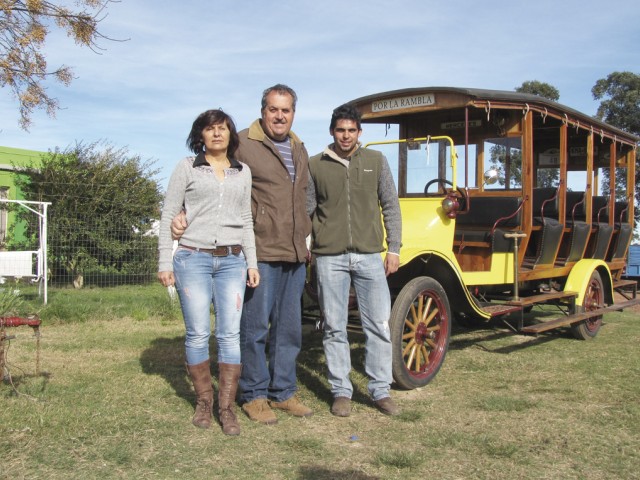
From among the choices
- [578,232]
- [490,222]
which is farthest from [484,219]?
[578,232]

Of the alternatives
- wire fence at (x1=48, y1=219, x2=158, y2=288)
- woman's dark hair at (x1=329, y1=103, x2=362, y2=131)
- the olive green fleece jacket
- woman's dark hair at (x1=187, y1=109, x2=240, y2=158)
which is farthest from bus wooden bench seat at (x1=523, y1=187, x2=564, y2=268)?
wire fence at (x1=48, y1=219, x2=158, y2=288)

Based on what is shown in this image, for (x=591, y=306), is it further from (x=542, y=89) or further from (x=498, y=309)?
(x=542, y=89)

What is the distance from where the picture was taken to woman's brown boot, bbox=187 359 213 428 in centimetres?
395

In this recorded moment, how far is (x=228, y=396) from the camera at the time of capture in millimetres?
3936

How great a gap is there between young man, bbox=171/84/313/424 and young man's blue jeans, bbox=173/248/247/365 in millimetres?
208

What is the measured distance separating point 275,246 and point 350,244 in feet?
1.73

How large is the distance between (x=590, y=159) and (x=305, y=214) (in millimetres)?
4972

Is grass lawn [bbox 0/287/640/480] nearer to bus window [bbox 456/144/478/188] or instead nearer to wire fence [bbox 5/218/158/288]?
bus window [bbox 456/144/478/188]

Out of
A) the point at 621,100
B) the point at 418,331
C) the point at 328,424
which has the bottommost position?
the point at 328,424

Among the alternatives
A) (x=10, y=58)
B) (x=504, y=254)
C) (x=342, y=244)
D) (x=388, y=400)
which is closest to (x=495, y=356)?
(x=504, y=254)

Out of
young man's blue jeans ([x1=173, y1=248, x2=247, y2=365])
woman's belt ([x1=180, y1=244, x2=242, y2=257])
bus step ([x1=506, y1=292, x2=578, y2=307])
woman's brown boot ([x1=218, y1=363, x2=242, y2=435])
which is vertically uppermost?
woman's belt ([x1=180, y1=244, x2=242, y2=257])

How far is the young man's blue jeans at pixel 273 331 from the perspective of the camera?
13.7 ft

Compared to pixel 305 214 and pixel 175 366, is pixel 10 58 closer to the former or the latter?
pixel 175 366

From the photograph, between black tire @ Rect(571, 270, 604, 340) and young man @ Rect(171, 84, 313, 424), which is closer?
young man @ Rect(171, 84, 313, 424)
